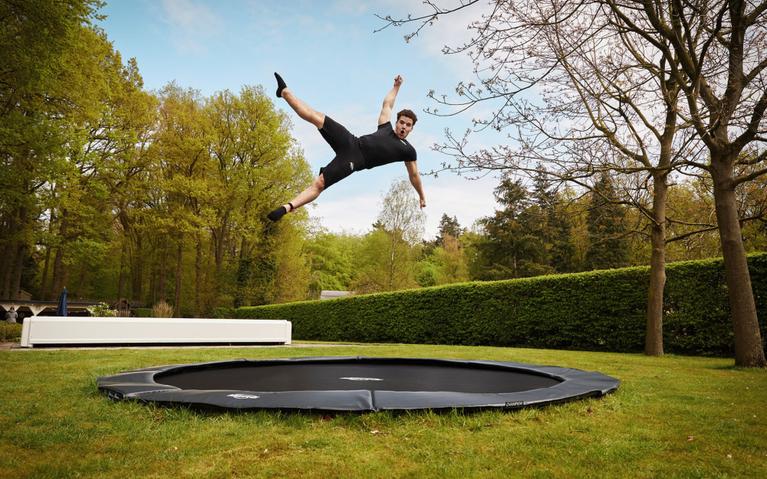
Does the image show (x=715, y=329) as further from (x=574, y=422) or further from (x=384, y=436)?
(x=384, y=436)

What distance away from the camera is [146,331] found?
30.2 feet

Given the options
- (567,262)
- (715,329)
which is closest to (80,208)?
(715,329)

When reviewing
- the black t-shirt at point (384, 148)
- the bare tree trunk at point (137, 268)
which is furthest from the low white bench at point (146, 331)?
the bare tree trunk at point (137, 268)

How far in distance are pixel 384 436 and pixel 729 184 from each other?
209 inches

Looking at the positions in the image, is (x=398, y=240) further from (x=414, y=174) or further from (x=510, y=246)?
(x=414, y=174)

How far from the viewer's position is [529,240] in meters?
20.8

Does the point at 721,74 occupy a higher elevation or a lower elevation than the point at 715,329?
higher

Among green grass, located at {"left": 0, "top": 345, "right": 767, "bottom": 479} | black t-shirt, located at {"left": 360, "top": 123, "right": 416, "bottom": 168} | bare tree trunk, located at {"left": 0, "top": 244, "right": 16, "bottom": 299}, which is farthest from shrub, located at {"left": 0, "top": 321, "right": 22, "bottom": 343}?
black t-shirt, located at {"left": 360, "top": 123, "right": 416, "bottom": 168}

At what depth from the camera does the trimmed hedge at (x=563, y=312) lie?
7.20 metres

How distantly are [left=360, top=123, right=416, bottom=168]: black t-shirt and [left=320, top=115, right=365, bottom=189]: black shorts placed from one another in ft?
0.21

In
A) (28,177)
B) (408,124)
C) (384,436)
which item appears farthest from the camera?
(28,177)

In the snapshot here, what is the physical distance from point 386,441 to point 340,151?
2191 millimetres

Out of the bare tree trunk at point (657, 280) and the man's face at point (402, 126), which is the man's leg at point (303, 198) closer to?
the man's face at point (402, 126)

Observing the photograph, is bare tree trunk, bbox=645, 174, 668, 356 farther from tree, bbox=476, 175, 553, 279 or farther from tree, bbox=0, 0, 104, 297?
tree, bbox=476, 175, 553, 279
